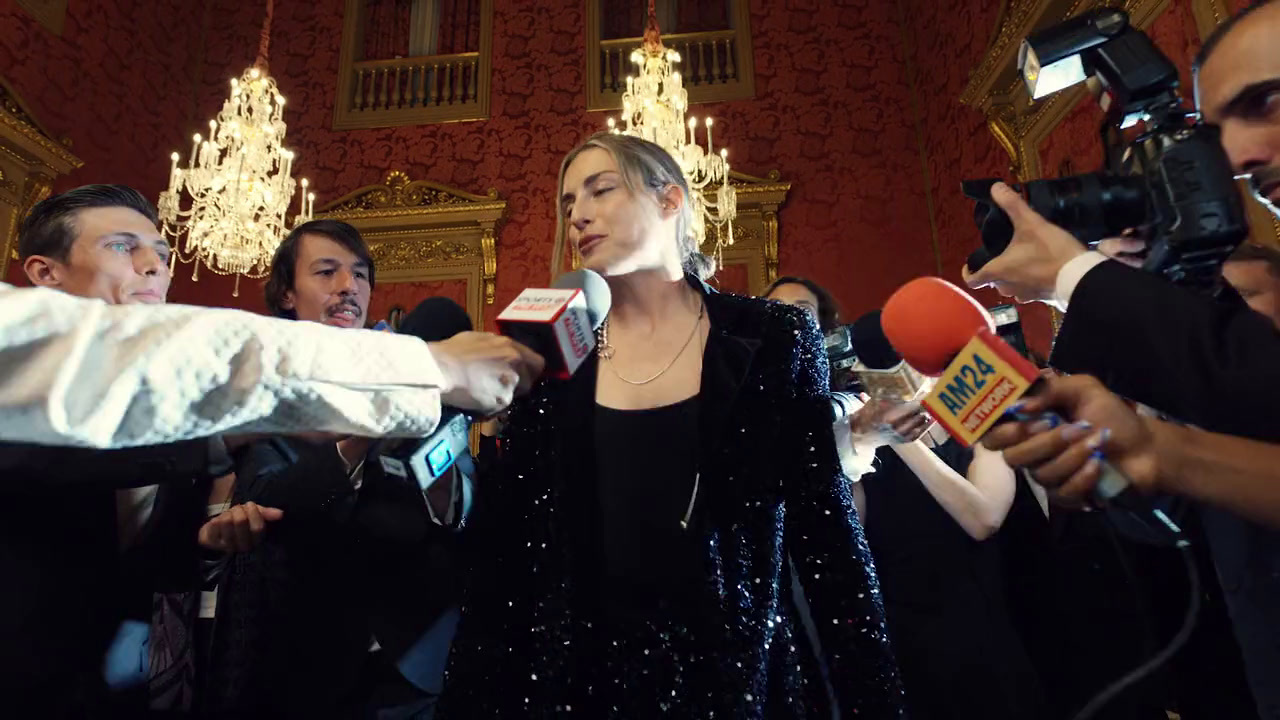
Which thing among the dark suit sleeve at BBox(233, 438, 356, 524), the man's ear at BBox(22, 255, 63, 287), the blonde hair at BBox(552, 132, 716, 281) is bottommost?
the dark suit sleeve at BBox(233, 438, 356, 524)

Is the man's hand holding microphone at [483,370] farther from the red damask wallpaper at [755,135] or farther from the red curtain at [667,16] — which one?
the red curtain at [667,16]

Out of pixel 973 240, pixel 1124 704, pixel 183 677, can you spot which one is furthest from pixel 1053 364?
pixel 973 240

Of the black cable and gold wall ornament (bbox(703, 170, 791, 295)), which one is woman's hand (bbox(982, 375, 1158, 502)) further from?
gold wall ornament (bbox(703, 170, 791, 295))

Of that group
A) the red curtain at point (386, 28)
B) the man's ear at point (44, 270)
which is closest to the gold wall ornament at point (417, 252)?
the red curtain at point (386, 28)

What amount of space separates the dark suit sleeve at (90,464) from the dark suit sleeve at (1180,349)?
1162 millimetres

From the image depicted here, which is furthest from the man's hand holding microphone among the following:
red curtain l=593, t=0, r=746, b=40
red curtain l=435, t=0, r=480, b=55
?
red curtain l=435, t=0, r=480, b=55

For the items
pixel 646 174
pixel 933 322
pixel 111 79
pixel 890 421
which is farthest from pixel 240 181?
pixel 933 322

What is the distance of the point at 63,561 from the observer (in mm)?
1081

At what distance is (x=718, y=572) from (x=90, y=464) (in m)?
0.97

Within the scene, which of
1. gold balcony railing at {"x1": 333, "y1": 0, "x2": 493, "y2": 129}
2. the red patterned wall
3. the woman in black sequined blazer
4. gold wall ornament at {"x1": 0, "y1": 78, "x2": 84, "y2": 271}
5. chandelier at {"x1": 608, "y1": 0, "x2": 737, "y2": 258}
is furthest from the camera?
gold balcony railing at {"x1": 333, "y1": 0, "x2": 493, "y2": 129}

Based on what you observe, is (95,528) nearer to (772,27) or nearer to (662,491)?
(662,491)

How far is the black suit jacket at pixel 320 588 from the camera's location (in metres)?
1.23

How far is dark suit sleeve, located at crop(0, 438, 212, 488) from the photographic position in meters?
0.95

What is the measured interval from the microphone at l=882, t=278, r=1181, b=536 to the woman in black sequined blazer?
46 centimetres
